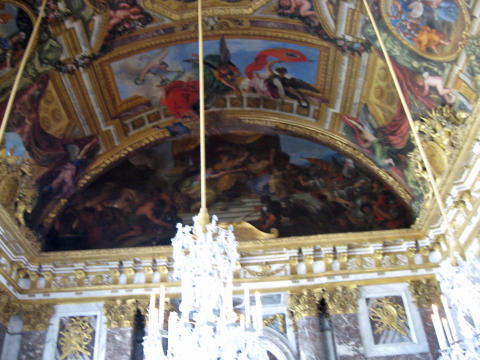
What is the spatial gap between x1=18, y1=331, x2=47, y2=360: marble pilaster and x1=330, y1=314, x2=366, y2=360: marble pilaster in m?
5.32

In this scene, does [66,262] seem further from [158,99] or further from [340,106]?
[340,106]

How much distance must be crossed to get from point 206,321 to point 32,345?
5.68 m

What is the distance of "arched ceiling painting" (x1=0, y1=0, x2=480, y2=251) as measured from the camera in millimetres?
9594

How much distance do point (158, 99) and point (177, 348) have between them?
283 inches

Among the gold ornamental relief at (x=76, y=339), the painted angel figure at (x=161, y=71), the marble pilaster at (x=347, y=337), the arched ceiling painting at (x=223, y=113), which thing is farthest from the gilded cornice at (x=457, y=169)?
the gold ornamental relief at (x=76, y=339)

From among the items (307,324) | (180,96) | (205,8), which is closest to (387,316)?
(307,324)

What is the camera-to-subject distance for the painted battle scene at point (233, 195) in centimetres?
1133

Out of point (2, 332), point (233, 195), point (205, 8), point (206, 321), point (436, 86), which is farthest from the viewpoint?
point (233, 195)

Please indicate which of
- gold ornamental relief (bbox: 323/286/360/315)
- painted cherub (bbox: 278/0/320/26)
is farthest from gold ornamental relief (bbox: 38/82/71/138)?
gold ornamental relief (bbox: 323/286/360/315)

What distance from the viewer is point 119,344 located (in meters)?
9.86

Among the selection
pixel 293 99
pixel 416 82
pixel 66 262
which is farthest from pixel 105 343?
pixel 416 82

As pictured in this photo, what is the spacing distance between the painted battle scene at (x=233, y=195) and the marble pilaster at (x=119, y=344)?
74.2 inches

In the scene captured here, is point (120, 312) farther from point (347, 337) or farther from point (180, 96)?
point (180, 96)

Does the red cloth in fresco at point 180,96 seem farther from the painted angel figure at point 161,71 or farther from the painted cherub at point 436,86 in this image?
the painted cherub at point 436,86
